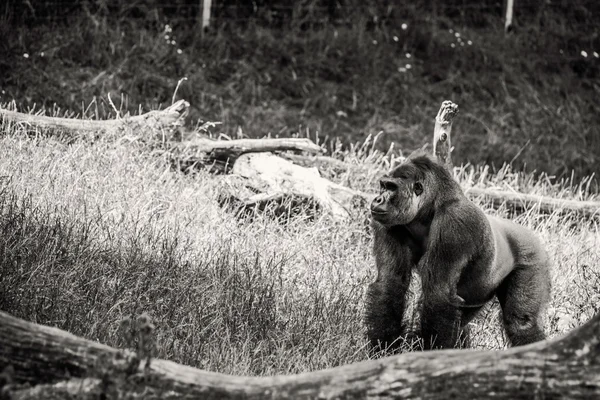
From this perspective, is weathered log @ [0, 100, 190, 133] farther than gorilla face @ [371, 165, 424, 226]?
Yes

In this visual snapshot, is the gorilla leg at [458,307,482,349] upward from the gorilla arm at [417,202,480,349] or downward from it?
downward

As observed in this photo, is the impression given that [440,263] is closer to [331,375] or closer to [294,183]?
[294,183]

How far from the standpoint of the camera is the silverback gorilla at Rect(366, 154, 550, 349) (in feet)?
14.7

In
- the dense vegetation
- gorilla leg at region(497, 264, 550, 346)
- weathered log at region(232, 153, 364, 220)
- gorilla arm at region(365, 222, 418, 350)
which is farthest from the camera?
the dense vegetation

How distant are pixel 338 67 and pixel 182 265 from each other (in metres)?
5.87

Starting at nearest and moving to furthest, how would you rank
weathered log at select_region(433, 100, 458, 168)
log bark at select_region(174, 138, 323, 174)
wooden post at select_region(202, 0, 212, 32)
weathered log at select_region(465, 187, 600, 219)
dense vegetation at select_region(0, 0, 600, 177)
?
1. weathered log at select_region(433, 100, 458, 168)
2. log bark at select_region(174, 138, 323, 174)
3. weathered log at select_region(465, 187, 600, 219)
4. dense vegetation at select_region(0, 0, 600, 177)
5. wooden post at select_region(202, 0, 212, 32)

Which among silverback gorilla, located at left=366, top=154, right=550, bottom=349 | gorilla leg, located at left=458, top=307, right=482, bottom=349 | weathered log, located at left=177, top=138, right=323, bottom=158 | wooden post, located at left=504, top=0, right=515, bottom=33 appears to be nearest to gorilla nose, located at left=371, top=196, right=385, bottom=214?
silverback gorilla, located at left=366, top=154, right=550, bottom=349

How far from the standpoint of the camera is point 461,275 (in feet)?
15.7

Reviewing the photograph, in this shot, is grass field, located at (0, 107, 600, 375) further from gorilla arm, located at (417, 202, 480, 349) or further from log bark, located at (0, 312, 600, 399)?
log bark, located at (0, 312, 600, 399)

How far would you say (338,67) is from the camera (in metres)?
10.2

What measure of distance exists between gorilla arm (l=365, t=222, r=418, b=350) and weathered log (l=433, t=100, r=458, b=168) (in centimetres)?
92

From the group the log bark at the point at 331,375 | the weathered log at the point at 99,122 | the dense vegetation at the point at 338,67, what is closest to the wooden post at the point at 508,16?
the dense vegetation at the point at 338,67

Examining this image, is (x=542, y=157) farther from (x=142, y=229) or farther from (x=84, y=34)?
(x=142, y=229)

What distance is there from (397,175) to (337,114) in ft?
16.1
